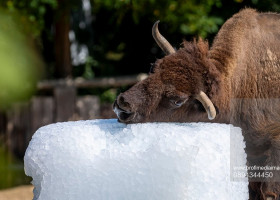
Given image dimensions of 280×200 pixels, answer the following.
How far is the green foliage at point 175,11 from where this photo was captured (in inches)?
425

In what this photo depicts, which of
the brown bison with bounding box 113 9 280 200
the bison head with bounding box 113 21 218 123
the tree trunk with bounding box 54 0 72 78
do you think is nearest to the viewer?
the bison head with bounding box 113 21 218 123

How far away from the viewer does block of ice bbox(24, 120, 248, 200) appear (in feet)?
12.1

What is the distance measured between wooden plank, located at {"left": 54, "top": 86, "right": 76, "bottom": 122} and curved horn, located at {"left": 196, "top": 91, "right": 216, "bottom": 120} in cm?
757

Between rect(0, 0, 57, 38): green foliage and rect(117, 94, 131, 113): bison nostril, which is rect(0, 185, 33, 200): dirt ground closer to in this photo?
rect(0, 0, 57, 38): green foliage

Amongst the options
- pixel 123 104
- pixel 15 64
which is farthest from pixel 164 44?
pixel 15 64

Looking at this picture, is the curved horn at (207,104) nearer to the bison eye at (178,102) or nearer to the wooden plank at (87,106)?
the bison eye at (178,102)

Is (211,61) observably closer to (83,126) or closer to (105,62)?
A: (83,126)

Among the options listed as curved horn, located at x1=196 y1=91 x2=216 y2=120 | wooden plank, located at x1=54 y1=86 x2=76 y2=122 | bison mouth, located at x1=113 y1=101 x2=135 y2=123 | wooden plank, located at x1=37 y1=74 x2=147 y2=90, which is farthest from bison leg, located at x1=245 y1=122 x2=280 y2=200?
wooden plank, located at x1=37 y1=74 x2=147 y2=90

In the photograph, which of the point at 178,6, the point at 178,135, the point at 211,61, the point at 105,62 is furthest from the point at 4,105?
the point at 178,135

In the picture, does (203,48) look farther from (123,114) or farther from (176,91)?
(123,114)

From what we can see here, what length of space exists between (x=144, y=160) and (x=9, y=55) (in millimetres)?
7919

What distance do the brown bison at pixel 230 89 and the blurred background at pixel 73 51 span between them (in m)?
5.13

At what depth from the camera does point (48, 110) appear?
39.9ft

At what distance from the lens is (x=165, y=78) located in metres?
4.55
